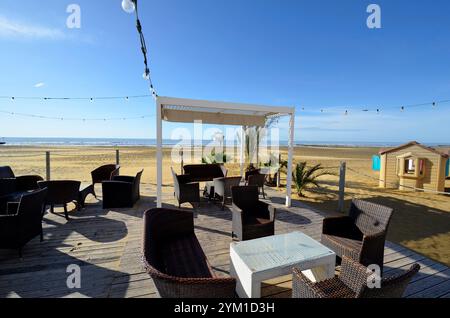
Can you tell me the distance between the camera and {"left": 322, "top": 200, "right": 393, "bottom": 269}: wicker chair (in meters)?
2.30

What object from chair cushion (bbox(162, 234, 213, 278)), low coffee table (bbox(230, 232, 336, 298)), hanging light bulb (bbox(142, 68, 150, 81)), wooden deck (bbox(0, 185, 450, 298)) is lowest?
wooden deck (bbox(0, 185, 450, 298))

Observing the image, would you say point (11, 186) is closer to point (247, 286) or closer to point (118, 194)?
point (118, 194)

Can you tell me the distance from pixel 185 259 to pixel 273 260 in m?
0.92

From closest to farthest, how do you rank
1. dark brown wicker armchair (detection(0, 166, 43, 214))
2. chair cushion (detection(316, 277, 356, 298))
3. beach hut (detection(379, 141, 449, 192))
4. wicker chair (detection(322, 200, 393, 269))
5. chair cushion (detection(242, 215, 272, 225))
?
1. chair cushion (detection(316, 277, 356, 298))
2. wicker chair (detection(322, 200, 393, 269))
3. chair cushion (detection(242, 215, 272, 225))
4. dark brown wicker armchair (detection(0, 166, 43, 214))
5. beach hut (detection(379, 141, 449, 192))

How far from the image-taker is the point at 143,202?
557cm

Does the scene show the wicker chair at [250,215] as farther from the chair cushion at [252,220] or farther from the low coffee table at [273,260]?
the low coffee table at [273,260]

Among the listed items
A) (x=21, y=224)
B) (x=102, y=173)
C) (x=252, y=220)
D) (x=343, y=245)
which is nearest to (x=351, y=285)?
(x=343, y=245)

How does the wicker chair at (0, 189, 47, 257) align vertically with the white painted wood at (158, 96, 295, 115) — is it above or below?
below

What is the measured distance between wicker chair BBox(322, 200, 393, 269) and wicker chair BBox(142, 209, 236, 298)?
163 centimetres

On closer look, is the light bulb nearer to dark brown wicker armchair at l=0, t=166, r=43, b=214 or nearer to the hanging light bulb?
the hanging light bulb

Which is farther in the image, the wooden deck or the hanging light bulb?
the hanging light bulb

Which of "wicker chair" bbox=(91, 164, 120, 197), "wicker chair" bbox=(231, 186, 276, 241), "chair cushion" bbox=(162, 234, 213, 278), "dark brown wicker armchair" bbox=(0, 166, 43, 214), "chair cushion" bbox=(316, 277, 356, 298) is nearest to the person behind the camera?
"chair cushion" bbox=(316, 277, 356, 298)

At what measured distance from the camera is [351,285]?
5.80 ft

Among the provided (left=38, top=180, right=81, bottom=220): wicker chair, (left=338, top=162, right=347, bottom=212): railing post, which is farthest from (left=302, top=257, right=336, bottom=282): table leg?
(left=38, top=180, right=81, bottom=220): wicker chair
